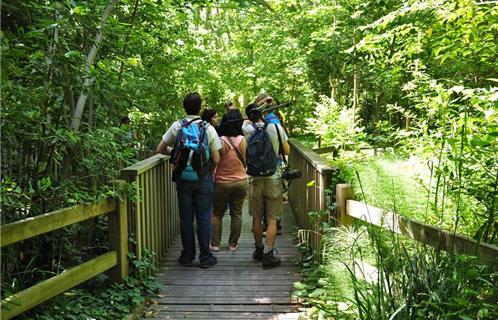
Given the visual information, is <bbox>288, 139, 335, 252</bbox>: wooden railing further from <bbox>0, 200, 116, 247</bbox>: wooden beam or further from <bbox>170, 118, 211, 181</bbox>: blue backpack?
<bbox>0, 200, 116, 247</bbox>: wooden beam

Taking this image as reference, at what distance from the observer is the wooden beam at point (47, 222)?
9.59ft

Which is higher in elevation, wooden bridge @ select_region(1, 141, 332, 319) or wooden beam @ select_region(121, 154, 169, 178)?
wooden beam @ select_region(121, 154, 169, 178)

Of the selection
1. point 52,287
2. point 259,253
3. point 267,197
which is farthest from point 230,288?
point 52,287

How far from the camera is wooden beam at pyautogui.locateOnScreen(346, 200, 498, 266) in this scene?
8.09 feet

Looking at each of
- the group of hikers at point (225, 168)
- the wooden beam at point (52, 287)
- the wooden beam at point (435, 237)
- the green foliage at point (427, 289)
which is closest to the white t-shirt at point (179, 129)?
the group of hikers at point (225, 168)

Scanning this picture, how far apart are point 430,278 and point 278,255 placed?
3.36 m

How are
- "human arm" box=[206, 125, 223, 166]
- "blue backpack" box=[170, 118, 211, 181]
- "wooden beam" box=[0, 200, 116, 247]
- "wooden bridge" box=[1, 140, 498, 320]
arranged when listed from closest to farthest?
1. "wooden beam" box=[0, 200, 116, 247]
2. "wooden bridge" box=[1, 140, 498, 320]
3. "blue backpack" box=[170, 118, 211, 181]
4. "human arm" box=[206, 125, 223, 166]

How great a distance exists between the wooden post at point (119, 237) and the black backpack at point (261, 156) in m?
1.51

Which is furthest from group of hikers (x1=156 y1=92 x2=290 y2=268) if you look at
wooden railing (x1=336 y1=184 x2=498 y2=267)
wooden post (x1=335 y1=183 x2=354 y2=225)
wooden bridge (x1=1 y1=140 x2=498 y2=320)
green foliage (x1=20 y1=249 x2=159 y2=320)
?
wooden railing (x1=336 y1=184 x2=498 y2=267)

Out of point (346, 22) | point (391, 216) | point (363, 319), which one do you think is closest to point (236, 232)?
point (391, 216)

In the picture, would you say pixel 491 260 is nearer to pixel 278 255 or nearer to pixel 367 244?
pixel 367 244

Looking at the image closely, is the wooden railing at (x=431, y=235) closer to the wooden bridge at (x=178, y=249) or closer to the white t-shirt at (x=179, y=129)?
the wooden bridge at (x=178, y=249)

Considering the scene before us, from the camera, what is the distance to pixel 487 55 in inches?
220

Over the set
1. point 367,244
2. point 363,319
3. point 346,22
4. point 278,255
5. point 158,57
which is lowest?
point 278,255
